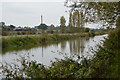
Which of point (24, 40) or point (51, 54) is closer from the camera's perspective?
point (51, 54)

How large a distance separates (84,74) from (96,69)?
36 cm

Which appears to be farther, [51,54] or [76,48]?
[76,48]

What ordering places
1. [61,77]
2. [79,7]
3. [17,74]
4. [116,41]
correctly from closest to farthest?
[61,77] → [17,74] → [79,7] → [116,41]

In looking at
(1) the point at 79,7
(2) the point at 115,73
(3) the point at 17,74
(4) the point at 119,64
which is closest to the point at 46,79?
(3) the point at 17,74

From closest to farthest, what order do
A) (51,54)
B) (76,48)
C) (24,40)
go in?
(51,54)
(76,48)
(24,40)

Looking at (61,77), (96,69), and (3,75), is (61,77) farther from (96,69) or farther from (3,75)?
(3,75)

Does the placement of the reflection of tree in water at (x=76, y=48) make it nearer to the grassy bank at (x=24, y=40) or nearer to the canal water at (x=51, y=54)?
the canal water at (x=51, y=54)

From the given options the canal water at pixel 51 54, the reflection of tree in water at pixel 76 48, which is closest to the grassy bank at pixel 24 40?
the reflection of tree in water at pixel 76 48

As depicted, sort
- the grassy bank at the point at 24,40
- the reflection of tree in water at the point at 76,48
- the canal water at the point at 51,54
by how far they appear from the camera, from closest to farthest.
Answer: the canal water at the point at 51,54
the reflection of tree in water at the point at 76,48
the grassy bank at the point at 24,40

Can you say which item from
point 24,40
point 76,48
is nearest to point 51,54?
point 76,48

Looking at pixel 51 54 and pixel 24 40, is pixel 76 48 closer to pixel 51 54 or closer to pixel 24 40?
pixel 51 54

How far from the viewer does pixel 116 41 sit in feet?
22.0

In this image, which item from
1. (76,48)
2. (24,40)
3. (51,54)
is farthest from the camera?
(24,40)

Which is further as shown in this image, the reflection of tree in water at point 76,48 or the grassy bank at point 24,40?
the grassy bank at point 24,40
